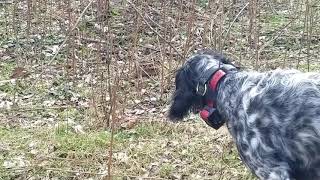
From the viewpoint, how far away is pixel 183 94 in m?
4.82

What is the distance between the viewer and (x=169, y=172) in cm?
528

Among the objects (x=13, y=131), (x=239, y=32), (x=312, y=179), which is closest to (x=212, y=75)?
(x=312, y=179)

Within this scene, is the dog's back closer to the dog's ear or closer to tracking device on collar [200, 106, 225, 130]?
tracking device on collar [200, 106, 225, 130]

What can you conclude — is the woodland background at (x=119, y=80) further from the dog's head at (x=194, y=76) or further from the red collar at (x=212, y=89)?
the red collar at (x=212, y=89)

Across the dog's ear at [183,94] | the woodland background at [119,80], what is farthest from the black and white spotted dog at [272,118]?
the woodland background at [119,80]

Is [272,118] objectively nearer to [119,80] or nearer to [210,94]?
[210,94]

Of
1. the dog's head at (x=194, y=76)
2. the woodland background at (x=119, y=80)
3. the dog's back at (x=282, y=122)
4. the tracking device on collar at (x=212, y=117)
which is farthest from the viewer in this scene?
the woodland background at (x=119, y=80)

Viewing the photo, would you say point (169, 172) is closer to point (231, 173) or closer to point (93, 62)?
point (231, 173)

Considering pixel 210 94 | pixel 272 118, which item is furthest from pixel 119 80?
pixel 272 118

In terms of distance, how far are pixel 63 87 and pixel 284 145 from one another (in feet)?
13.2

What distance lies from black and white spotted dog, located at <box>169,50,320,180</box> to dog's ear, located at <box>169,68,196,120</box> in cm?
28

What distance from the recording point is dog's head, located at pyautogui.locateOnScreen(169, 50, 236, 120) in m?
4.68

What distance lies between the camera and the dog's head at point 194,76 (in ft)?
15.4

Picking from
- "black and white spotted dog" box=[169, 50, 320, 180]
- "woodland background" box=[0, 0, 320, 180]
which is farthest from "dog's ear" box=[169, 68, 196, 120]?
"woodland background" box=[0, 0, 320, 180]
